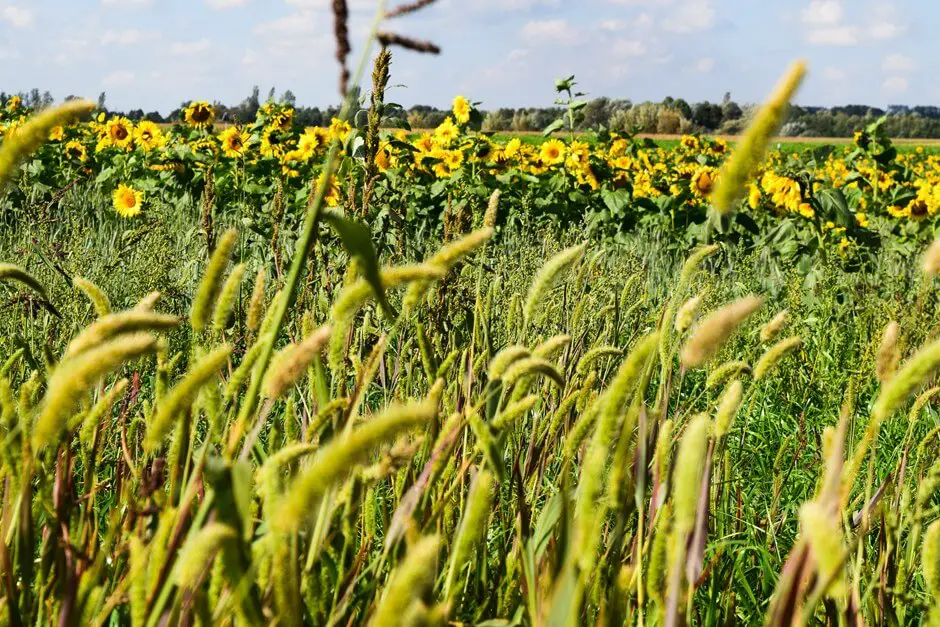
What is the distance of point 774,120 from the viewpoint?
1.90ft

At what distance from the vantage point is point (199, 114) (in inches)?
295

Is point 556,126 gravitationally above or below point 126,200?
above

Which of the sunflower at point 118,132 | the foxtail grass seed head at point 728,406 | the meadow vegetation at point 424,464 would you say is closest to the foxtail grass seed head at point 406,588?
the meadow vegetation at point 424,464

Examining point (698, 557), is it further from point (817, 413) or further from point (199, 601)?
point (817, 413)

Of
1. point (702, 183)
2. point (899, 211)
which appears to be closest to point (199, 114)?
point (702, 183)

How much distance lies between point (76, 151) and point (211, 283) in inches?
314

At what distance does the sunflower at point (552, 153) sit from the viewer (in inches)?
285

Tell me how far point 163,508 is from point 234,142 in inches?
248

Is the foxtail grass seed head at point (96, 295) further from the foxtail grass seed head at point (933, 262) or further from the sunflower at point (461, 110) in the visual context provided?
the sunflower at point (461, 110)

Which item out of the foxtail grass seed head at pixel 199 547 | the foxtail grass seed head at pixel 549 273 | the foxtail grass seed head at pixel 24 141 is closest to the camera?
the foxtail grass seed head at pixel 199 547

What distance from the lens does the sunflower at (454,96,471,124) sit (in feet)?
22.8

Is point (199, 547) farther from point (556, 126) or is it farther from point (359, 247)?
point (556, 126)

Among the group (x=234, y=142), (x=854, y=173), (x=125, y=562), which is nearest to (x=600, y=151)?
(x=854, y=173)

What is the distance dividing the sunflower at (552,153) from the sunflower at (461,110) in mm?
689
